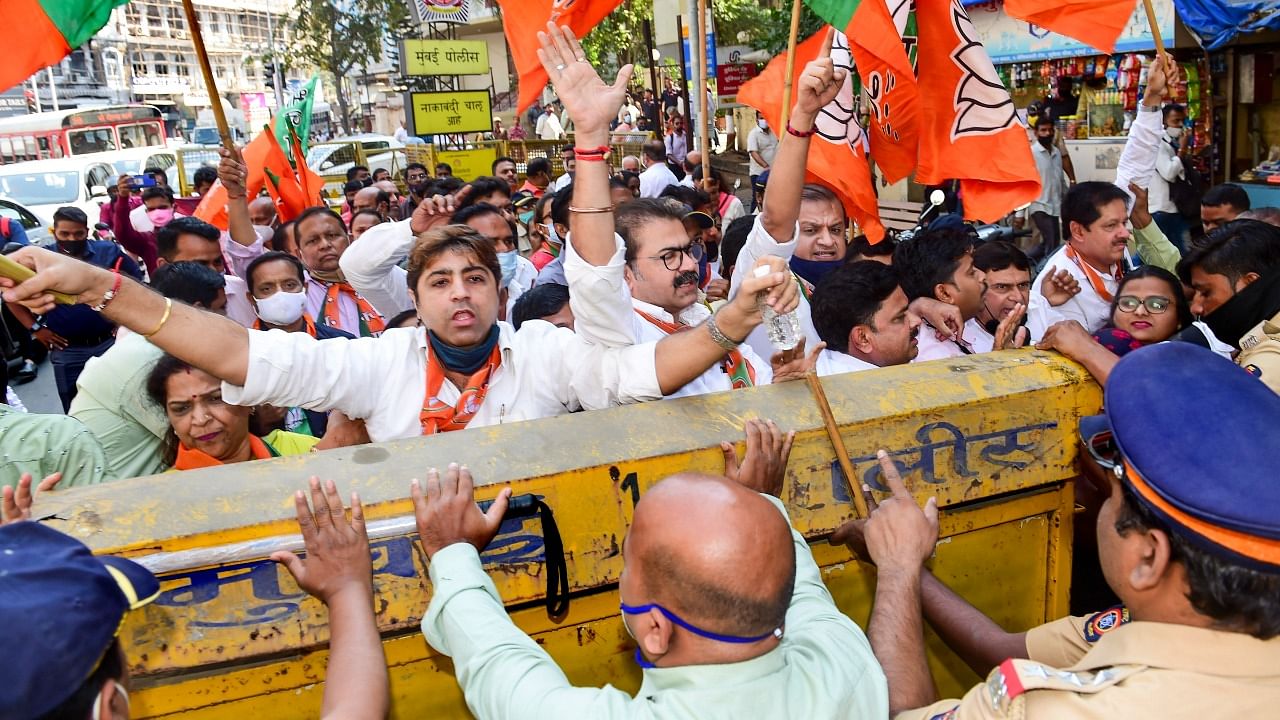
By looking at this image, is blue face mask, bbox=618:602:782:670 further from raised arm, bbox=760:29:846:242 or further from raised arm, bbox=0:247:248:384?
raised arm, bbox=760:29:846:242

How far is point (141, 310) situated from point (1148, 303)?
137 inches

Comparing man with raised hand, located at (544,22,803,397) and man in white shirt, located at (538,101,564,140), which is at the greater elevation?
man in white shirt, located at (538,101,564,140)

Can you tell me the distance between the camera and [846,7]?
3984mm

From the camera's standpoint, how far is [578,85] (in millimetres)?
2670

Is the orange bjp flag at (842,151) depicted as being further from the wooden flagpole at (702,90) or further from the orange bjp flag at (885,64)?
the wooden flagpole at (702,90)

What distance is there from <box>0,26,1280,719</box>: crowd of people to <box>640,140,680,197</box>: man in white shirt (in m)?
5.72

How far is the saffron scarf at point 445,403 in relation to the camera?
2.76 m

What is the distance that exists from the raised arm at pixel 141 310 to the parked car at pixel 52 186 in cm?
1500

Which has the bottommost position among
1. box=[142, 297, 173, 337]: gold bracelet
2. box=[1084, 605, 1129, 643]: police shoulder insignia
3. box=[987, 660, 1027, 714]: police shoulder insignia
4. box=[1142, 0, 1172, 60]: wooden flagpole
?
box=[1084, 605, 1129, 643]: police shoulder insignia

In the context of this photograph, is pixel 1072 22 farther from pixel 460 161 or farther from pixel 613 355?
pixel 460 161

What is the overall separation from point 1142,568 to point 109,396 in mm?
3075

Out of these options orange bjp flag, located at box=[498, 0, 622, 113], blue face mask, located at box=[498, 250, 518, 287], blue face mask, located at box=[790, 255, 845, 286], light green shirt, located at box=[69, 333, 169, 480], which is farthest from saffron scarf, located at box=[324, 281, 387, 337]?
blue face mask, located at box=[790, 255, 845, 286]

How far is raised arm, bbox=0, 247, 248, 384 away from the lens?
7.07 feet

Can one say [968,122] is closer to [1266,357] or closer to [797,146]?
[797,146]
